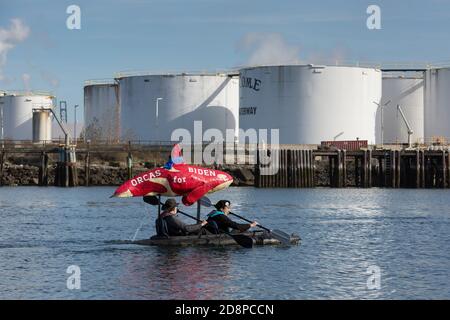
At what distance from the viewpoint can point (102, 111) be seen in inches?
5022

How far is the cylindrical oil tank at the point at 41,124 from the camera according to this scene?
11994cm

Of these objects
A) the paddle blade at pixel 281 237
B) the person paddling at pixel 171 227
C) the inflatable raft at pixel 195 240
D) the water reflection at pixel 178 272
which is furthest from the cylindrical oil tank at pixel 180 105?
the water reflection at pixel 178 272

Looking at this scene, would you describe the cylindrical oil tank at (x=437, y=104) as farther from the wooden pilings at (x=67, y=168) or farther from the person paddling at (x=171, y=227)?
the person paddling at (x=171, y=227)

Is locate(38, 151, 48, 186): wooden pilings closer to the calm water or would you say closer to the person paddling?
the calm water

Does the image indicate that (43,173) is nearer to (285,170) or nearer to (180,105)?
(180,105)

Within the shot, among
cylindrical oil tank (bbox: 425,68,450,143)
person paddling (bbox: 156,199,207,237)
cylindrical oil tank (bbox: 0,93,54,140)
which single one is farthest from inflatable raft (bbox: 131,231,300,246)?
cylindrical oil tank (bbox: 0,93,54,140)

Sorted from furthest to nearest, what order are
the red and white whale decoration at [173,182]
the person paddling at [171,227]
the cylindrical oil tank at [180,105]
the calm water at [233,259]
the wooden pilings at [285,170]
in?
the cylindrical oil tank at [180,105], the wooden pilings at [285,170], the person paddling at [171,227], the red and white whale decoration at [173,182], the calm water at [233,259]

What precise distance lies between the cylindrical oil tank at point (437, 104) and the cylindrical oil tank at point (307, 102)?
1013 centimetres

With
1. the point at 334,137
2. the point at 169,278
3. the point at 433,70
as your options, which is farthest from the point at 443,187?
the point at 169,278

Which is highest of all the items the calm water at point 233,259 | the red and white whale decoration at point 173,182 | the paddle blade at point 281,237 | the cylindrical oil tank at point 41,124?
the cylindrical oil tank at point 41,124

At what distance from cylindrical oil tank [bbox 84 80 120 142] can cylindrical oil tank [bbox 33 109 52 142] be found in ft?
18.3

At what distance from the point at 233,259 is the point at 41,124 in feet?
289

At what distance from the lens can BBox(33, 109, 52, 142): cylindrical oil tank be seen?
120 m
